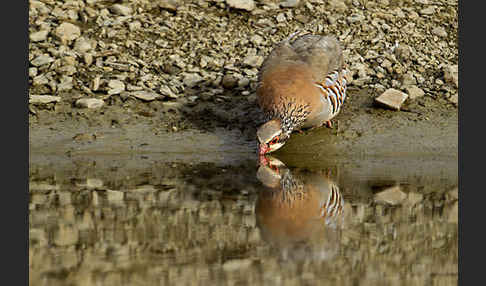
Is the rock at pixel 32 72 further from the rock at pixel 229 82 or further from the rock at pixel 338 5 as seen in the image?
the rock at pixel 338 5

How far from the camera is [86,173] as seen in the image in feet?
26.3

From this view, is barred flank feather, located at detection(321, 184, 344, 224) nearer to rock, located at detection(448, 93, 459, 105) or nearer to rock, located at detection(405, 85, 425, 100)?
rock, located at detection(405, 85, 425, 100)

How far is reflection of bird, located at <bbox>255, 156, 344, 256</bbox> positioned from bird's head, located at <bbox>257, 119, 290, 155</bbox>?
1.86 feet

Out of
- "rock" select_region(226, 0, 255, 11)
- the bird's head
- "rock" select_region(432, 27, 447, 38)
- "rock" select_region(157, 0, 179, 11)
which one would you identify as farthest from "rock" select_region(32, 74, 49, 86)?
"rock" select_region(432, 27, 447, 38)

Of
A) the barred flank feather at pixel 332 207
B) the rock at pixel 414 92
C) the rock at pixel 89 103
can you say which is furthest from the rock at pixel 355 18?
the barred flank feather at pixel 332 207

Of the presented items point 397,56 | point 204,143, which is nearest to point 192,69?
point 204,143

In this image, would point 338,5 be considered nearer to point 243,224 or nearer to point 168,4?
point 168,4

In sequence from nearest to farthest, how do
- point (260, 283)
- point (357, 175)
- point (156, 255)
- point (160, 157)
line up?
point (260, 283) < point (156, 255) < point (357, 175) < point (160, 157)

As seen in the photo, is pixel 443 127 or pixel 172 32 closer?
pixel 443 127

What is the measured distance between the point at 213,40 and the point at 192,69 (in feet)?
2.38

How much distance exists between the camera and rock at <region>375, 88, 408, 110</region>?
9.72m

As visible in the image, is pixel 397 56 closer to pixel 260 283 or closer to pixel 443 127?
pixel 443 127

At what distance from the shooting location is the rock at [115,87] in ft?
33.1

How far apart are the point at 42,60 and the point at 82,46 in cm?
61
